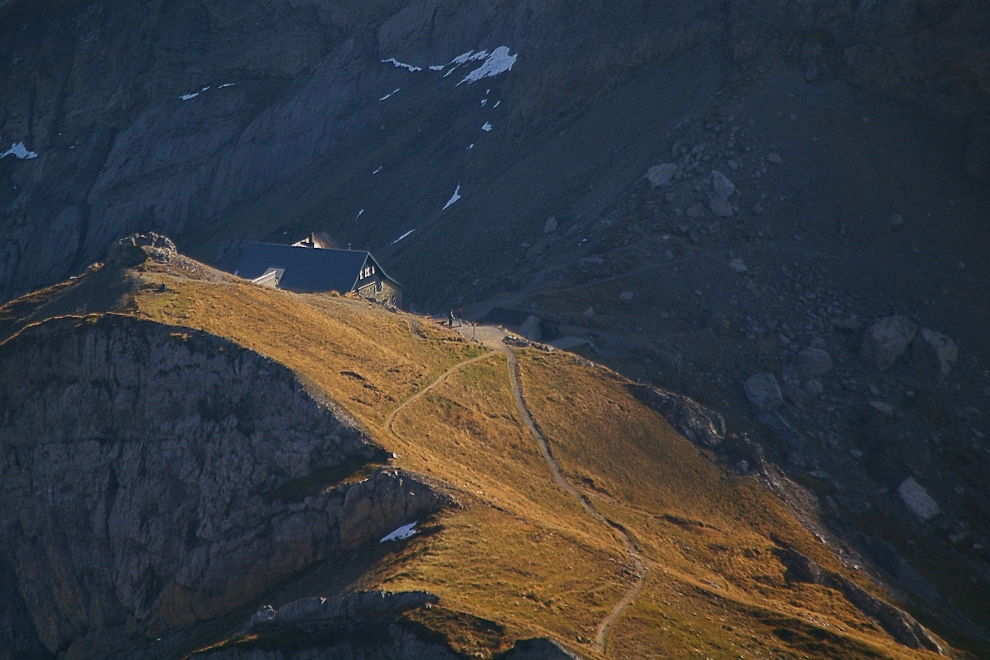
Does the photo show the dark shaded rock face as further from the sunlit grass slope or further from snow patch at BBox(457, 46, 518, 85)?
the sunlit grass slope

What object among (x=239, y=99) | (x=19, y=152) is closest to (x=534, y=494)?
(x=239, y=99)

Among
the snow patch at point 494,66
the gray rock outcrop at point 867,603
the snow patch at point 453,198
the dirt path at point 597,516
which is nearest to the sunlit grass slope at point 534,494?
the dirt path at point 597,516

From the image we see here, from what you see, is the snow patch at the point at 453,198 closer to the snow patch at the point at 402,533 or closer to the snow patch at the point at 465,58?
the snow patch at the point at 465,58

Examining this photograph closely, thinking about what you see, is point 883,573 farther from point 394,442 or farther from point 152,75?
point 152,75

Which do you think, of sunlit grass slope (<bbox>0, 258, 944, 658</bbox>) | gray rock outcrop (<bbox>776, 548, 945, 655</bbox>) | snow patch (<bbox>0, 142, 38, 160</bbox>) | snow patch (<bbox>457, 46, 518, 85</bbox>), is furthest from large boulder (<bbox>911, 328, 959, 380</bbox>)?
snow patch (<bbox>0, 142, 38, 160</bbox>)

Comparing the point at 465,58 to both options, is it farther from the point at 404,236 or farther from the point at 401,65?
the point at 404,236

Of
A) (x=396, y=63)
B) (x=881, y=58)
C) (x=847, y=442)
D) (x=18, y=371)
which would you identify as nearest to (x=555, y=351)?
(x=847, y=442)
